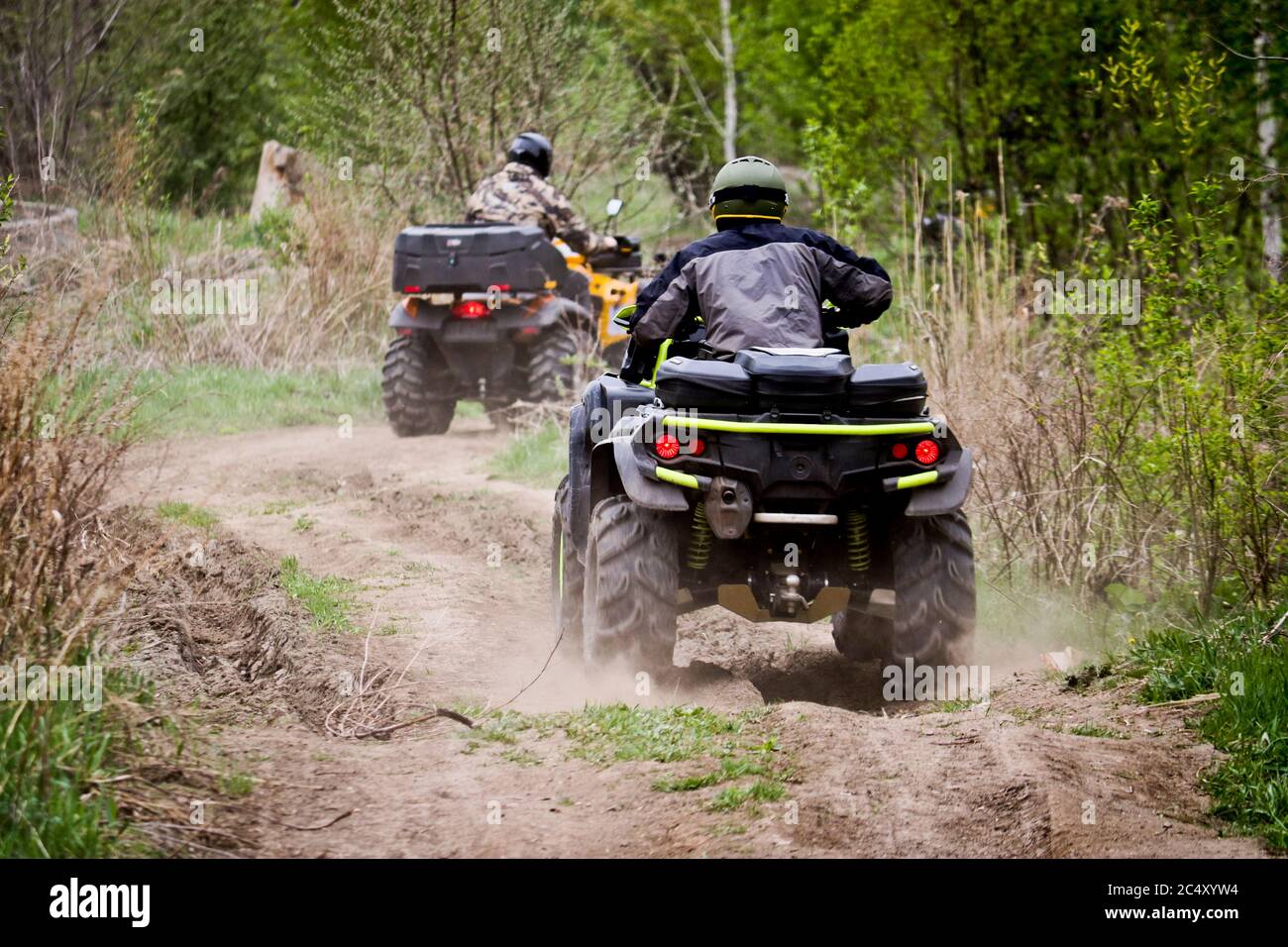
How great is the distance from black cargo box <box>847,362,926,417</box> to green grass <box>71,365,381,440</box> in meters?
7.72

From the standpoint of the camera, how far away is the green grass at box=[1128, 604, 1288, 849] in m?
4.49

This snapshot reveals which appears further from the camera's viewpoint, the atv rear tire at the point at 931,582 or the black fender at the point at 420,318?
the black fender at the point at 420,318

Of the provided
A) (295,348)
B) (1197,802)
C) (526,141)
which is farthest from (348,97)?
(1197,802)

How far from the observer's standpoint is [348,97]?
16578 millimetres

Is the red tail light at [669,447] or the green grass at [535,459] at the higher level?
the red tail light at [669,447]

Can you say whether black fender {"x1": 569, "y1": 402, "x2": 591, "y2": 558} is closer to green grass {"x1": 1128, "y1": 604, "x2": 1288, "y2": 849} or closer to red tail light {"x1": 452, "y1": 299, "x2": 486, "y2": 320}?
green grass {"x1": 1128, "y1": 604, "x2": 1288, "y2": 849}

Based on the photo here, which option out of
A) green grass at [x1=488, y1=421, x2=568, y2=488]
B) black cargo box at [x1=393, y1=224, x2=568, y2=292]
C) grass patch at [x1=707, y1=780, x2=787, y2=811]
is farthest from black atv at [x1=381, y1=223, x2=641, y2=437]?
grass patch at [x1=707, y1=780, x2=787, y2=811]

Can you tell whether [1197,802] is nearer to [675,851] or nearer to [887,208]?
[675,851]

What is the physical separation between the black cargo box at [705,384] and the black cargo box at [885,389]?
377 millimetres

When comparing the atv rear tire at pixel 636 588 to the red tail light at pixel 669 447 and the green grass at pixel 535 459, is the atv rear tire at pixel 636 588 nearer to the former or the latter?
the red tail light at pixel 669 447

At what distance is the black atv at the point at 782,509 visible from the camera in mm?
5391

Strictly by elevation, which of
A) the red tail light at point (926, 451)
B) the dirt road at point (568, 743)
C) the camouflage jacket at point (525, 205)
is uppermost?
the camouflage jacket at point (525, 205)

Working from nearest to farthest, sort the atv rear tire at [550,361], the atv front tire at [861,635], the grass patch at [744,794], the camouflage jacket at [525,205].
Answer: the grass patch at [744,794]
the atv front tire at [861,635]
the atv rear tire at [550,361]
the camouflage jacket at [525,205]

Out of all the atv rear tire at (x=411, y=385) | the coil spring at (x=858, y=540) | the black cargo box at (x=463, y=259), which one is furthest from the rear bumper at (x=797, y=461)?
the atv rear tire at (x=411, y=385)
